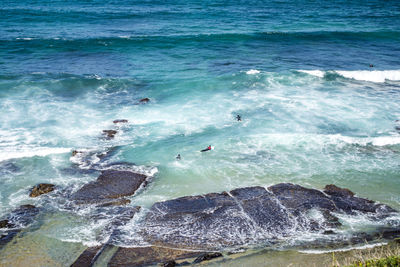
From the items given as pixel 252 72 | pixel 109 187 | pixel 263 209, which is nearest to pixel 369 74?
pixel 252 72

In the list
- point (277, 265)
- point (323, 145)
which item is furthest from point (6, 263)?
point (323, 145)

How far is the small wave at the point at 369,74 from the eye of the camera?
27938 millimetres

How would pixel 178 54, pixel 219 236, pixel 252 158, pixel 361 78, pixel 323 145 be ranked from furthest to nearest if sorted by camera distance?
pixel 178 54 → pixel 361 78 → pixel 323 145 → pixel 252 158 → pixel 219 236

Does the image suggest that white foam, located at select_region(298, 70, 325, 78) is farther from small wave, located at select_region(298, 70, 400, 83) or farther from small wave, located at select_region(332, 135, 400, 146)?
small wave, located at select_region(332, 135, 400, 146)

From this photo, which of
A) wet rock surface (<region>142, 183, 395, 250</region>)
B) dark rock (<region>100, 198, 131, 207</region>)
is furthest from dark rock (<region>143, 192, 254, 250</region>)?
dark rock (<region>100, 198, 131, 207</region>)

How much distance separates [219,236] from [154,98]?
50.9ft

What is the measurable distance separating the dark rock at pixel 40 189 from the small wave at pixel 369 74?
74.0 ft

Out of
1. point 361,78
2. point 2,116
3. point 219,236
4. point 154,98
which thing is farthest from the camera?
point 361,78

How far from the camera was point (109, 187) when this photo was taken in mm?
13719

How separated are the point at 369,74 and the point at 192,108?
1535cm

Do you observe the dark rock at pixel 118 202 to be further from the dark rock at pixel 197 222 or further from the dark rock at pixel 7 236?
the dark rock at pixel 7 236

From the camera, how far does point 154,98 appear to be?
24875 millimetres

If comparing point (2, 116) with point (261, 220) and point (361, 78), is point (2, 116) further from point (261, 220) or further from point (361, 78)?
point (361, 78)

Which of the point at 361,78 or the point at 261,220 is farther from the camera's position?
the point at 361,78
